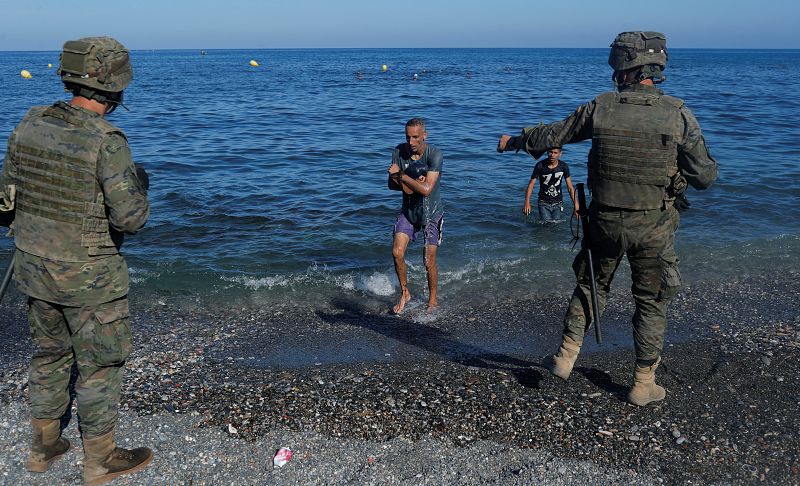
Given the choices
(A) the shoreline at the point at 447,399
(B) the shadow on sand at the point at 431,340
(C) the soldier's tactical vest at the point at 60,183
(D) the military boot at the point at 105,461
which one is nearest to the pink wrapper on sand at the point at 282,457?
(A) the shoreline at the point at 447,399

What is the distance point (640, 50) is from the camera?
485cm

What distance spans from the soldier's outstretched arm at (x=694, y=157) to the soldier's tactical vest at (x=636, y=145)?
0.16ft

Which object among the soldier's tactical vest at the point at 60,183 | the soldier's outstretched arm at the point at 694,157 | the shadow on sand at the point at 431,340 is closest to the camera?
the soldier's tactical vest at the point at 60,183

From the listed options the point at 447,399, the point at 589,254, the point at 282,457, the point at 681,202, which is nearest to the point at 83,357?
the point at 282,457

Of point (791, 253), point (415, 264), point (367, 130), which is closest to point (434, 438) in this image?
point (415, 264)

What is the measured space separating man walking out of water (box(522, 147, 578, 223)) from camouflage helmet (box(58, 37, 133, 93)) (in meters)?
8.08

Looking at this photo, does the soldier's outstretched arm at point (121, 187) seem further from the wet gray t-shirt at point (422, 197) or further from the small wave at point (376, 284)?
the small wave at point (376, 284)

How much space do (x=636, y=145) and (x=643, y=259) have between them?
869 mm

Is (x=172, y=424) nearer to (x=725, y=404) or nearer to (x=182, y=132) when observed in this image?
(x=725, y=404)

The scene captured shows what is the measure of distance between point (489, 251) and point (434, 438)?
6152 mm

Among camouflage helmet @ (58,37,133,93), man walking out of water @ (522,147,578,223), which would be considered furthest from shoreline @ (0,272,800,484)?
man walking out of water @ (522,147,578,223)

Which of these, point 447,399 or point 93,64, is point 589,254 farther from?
point 93,64

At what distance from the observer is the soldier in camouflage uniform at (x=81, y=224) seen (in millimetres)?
3871

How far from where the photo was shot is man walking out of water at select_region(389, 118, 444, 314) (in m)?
7.16
